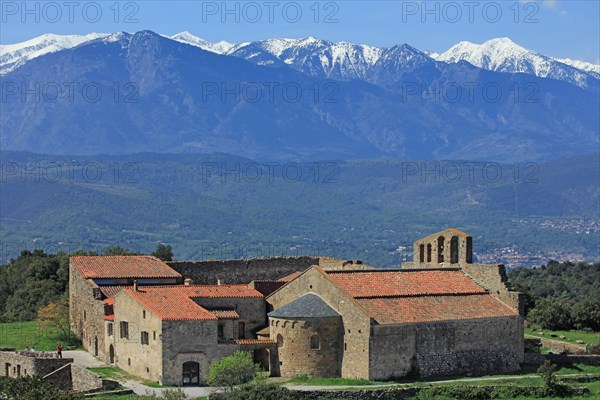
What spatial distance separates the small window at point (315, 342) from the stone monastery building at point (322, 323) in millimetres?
53

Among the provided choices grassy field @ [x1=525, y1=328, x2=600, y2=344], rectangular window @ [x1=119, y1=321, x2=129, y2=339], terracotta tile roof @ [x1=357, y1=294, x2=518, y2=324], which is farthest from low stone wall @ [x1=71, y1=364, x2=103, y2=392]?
grassy field @ [x1=525, y1=328, x2=600, y2=344]

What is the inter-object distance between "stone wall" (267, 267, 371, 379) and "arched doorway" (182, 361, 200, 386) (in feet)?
22.3

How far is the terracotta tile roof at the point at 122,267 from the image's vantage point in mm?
69375

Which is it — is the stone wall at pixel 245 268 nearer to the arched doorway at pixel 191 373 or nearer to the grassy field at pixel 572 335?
the grassy field at pixel 572 335

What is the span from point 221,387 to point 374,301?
8763mm

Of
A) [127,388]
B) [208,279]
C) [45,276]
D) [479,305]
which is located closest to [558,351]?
[479,305]

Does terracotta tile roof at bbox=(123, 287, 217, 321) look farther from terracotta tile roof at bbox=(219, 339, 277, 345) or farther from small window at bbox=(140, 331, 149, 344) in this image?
terracotta tile roof at bbox=(219, 339, 277, 345)

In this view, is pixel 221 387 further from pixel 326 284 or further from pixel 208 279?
pixel 208 279

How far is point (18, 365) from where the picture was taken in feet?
206

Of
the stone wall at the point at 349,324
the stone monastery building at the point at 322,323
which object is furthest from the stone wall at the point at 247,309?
the stone wall at the point at 349,324

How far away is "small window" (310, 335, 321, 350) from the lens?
202 ft

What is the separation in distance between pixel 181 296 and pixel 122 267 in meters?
8.57

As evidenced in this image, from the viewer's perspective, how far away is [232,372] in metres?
58.0

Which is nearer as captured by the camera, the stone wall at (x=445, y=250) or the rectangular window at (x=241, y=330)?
the rectangular window at (x=241, y=330)
